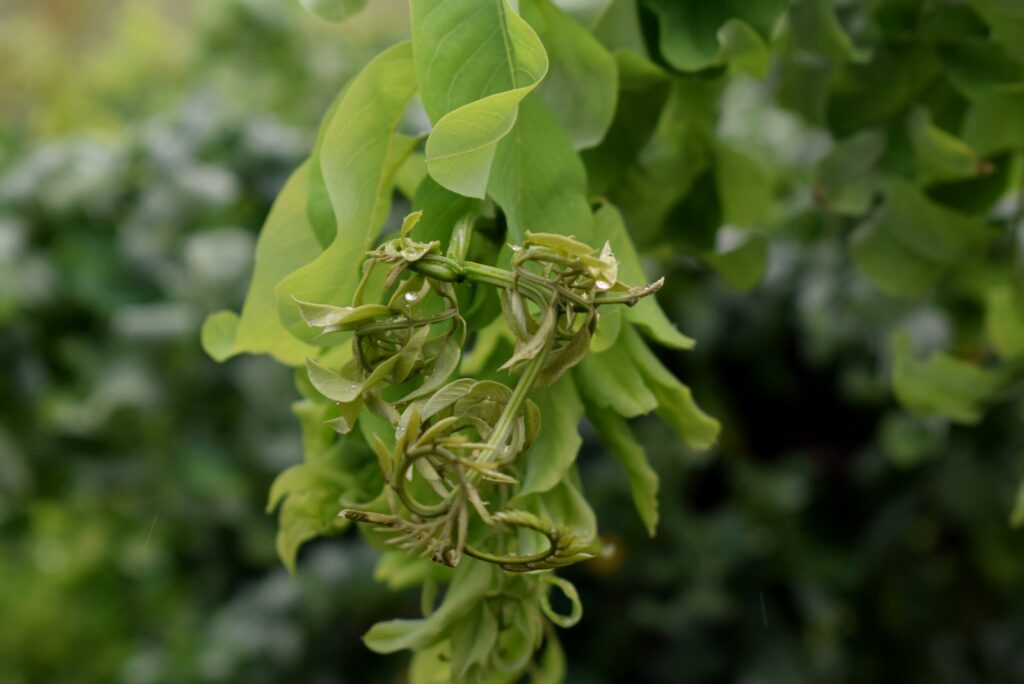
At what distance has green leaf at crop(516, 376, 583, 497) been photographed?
198 millimetres

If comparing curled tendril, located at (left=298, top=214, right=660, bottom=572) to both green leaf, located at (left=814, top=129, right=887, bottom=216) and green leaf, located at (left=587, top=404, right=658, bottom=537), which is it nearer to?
green leaf, located at (left=587, top=404, right=658, bottom=537)

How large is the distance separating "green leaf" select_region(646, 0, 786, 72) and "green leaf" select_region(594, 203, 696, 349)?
49 millimetres

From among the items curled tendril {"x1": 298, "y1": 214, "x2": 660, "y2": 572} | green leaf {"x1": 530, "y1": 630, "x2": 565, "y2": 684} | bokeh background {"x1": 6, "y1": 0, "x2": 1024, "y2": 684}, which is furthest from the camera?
bokeh background {"x1": 6, "y1": 0, "x2": 1024, "y2": 684}

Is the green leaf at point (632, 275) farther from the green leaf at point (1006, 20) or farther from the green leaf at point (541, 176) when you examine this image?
the green leaf at point (1006, 20)

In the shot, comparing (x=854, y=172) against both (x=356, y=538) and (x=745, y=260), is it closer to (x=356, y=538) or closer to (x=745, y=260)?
(x=745, y=260)

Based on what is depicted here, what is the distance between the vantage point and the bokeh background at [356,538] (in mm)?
576

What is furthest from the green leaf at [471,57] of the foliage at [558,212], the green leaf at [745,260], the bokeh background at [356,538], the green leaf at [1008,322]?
the bokeh background at [356,538]

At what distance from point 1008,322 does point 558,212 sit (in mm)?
206

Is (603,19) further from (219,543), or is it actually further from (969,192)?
(219,543)

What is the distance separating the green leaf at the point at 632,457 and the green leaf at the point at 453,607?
0.03 metres

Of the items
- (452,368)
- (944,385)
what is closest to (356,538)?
(944,385)

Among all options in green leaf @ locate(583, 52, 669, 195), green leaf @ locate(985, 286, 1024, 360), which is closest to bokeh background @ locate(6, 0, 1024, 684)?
green leaf @ locate(985, 286, 1024, 360)

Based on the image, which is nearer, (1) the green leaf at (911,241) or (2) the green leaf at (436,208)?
(2) the green leaf at (436,208)

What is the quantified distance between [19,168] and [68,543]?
0.36m
